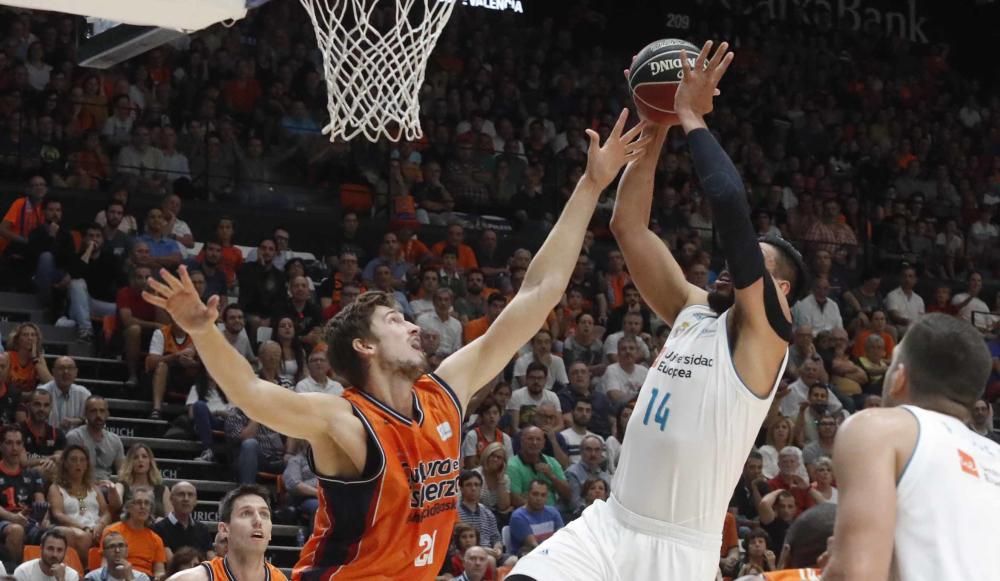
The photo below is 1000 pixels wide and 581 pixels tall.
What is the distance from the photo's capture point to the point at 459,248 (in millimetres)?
14602

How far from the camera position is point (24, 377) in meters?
11.5

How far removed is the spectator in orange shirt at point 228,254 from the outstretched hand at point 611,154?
8126 millimetres

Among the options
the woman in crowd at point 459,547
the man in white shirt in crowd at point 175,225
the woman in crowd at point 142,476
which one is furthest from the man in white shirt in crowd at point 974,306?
the woman in crowd at point 142,476

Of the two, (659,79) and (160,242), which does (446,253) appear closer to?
(160,242)

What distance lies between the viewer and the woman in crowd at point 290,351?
12258mm

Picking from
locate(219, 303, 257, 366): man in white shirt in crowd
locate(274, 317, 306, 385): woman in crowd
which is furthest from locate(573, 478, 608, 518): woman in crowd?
locate(219, 303, 257, 366): man in white shirt in crowd

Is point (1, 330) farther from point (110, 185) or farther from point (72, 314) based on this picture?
point (110, 185)

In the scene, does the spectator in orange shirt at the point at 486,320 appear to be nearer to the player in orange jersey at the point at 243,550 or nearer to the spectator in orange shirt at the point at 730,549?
the spectator in orange shirt at the point at 730,549

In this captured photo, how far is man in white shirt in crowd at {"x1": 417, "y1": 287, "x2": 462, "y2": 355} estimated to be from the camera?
1321 cm

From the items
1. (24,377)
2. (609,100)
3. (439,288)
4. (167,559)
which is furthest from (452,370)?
(609,100)

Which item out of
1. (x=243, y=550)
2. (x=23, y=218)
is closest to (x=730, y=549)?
(x=243, y=550)

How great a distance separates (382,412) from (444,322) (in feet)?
27.1

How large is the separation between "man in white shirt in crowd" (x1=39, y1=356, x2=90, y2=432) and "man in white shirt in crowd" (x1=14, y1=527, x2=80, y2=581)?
1.99 metres

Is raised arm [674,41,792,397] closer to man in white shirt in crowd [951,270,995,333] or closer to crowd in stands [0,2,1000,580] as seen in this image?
crowd in stands [0,2,1000,580]
